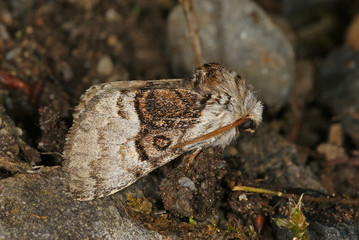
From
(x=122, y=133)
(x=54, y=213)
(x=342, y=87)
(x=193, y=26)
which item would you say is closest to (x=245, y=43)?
(x=193, y=26)

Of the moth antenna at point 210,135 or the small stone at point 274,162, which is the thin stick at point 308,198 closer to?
the small stone at point 274,162

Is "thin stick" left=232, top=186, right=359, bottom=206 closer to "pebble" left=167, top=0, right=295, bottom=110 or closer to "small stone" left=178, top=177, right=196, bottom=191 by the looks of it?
"small stone" left=178, top=177, right=196, bottom=191

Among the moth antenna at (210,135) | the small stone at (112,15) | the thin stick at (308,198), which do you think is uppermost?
the small stone at (112,15)

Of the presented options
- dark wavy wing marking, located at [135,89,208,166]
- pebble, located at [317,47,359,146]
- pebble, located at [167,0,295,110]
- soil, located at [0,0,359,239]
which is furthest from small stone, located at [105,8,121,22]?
pebble, located at [317,47,359,146]

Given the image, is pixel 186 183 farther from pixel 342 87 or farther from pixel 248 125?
pixel 342 87

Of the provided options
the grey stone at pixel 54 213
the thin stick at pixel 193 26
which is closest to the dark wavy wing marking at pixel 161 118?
the grey stone at pixel 54 213

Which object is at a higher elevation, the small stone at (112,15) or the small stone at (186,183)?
the small stone at (112,15)

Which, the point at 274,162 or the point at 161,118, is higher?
the point at 161,118

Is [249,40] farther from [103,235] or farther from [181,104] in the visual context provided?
[103,235]
